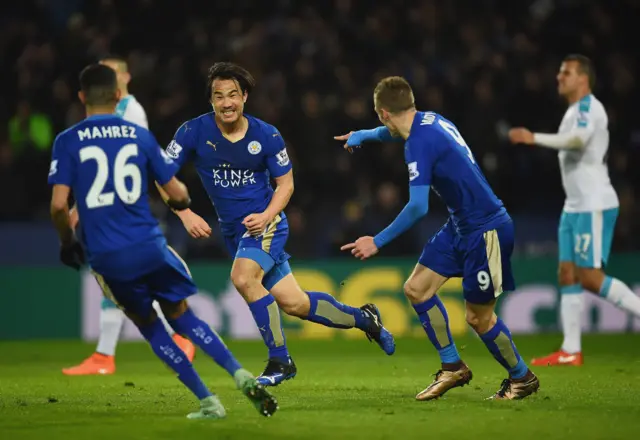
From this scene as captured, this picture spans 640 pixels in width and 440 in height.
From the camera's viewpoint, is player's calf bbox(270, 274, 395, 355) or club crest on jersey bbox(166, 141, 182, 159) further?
player's calf bbox(270, 274, 395, 355)

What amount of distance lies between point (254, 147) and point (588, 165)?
3839mm

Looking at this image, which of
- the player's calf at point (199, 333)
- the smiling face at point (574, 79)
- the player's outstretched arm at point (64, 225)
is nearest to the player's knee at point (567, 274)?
the smiling face at point (574, 79)

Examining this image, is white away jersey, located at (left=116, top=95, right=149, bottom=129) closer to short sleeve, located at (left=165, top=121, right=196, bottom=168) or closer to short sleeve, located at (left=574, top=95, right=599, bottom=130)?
short sleeve, located at (left=165, top=121, right=196, bottom=168)

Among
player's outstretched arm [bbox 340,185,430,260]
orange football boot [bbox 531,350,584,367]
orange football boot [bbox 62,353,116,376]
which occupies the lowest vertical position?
orange football boot [bbox 531,350,584,367]

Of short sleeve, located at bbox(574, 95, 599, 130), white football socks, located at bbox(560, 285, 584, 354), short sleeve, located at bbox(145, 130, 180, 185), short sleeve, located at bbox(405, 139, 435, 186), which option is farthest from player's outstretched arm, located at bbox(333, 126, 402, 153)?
white football socks, located at bbox(560, 285, 584, 354)

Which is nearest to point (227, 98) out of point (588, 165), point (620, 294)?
point (588, 165)

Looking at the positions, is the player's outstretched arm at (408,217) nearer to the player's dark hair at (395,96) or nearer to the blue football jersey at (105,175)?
the player's dark hair at (395,96)

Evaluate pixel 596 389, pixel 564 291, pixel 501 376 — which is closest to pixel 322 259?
pixel 564 291

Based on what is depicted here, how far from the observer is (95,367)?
10180mm

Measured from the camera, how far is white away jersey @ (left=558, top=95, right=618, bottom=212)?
10.8 meters

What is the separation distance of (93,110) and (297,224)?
8.39 meters

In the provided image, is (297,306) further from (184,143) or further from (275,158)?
(184,143)

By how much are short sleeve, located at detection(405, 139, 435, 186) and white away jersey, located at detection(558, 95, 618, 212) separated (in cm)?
368

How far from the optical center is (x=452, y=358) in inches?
312
